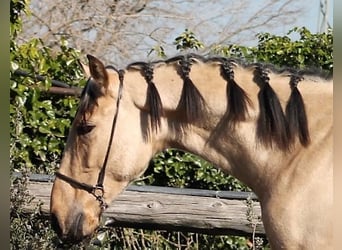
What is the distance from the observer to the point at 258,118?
2.53 meters

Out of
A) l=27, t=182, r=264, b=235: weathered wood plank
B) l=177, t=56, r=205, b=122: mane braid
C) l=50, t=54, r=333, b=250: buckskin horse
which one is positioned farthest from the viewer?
l=27, t=182, r=264, b=235: weathered wood plank

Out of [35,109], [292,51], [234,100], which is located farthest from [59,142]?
[234,100]

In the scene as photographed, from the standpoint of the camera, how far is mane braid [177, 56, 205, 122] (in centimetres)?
258

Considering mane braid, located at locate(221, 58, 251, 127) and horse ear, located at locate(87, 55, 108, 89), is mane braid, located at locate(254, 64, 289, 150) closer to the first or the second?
mane braid, located at locate(221, 58, 251, 127)

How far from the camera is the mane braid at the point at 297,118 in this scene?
2438 mm

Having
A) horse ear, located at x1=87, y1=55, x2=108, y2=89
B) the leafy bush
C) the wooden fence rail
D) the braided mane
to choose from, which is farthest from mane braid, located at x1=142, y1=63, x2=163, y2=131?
the leafy bush

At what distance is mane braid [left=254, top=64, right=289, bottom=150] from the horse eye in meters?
0.65

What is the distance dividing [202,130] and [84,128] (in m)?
0.46

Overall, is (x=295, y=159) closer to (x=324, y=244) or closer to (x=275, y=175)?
(x=275, y=175)

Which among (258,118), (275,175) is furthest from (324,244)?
(258,118)

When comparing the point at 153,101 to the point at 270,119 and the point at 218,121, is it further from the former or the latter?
the point at 270,119

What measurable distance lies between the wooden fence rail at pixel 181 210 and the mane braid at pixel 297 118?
1.66 meters

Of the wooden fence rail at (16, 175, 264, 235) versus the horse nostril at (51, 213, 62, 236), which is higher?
the horse nostril at (51, 213, 62, 236)

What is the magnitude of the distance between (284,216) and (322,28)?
564cm
